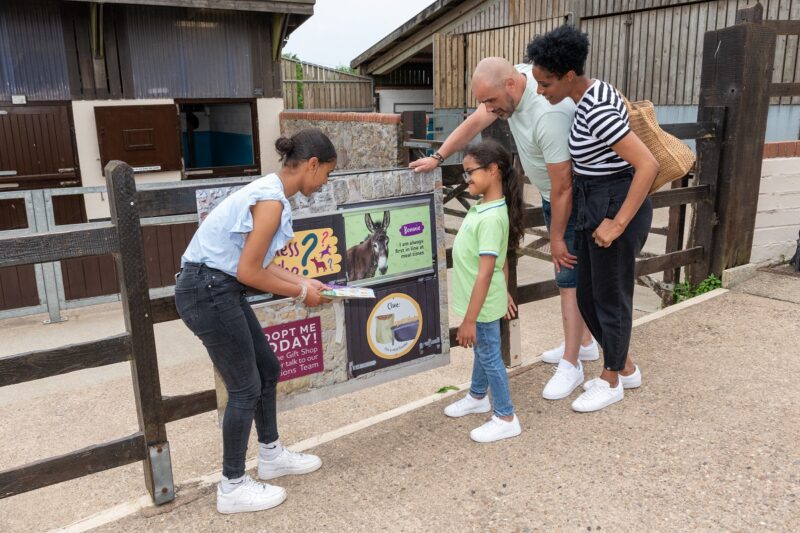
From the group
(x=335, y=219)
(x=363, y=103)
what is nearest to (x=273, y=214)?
(x=335, y=219)

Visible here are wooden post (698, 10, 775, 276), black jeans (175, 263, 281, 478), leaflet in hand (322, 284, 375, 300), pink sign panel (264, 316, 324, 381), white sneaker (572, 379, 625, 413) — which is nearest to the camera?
black jeans (175, 263, 281, 478)

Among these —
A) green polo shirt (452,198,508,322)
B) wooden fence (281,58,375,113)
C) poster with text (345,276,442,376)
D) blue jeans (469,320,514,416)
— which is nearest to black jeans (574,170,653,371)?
green polo shirt (452,198,508,322)

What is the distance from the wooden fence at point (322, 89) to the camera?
60.2 ft

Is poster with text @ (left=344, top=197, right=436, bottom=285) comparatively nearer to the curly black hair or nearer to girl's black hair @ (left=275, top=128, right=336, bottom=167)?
girl's black hair @ (left=275, top=128, right=336, bottom=167)

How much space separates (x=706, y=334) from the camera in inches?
179

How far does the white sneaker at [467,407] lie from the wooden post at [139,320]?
142cm

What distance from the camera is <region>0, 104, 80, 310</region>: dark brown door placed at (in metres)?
9.30

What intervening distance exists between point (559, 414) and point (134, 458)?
2.05 metres

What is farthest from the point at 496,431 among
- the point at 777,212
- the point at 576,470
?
the point at 777,212

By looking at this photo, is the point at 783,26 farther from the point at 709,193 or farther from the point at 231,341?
the point at 231,341

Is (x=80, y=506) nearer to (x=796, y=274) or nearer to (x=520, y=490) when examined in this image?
(x=520, y=490)

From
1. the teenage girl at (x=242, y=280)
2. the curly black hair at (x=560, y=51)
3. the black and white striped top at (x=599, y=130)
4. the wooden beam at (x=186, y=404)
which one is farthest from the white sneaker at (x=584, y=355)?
the wooden beam at (x=186, y=404)

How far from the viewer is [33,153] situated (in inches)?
377

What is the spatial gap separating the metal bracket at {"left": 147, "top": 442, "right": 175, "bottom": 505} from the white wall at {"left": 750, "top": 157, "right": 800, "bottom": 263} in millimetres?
5091
